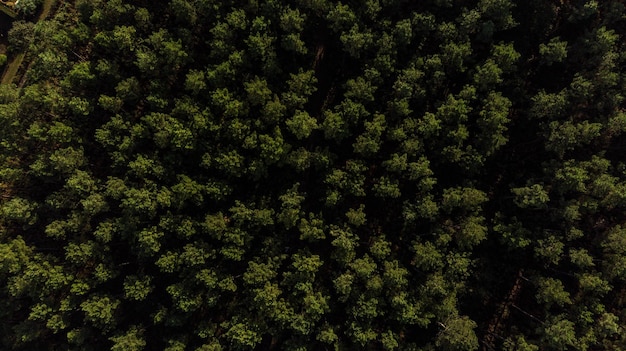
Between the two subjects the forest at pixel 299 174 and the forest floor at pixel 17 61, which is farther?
the forest floor at pixel 17 61

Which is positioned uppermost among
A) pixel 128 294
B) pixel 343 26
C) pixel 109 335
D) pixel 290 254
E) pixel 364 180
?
pixel 343 26

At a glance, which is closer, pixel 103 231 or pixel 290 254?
pixel 103 231

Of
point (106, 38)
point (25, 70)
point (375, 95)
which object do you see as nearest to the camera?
point (106, 38)

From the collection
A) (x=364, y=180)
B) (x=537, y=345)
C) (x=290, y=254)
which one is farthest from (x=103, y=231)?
(x=537, y=345)

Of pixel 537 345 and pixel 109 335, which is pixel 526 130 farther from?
pixel 109 335

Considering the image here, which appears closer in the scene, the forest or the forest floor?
the forest
